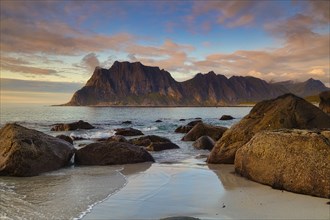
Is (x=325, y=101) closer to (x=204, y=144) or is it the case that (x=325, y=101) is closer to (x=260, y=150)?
(x=204, y=144)

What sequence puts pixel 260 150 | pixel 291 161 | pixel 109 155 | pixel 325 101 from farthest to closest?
1. pixel 325 101
2. pixel 109 155
3. pixel 260 150
4. pixel 291 161

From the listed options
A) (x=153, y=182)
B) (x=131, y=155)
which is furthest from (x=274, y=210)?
(x=131, y=155)

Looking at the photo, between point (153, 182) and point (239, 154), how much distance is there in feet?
8.87

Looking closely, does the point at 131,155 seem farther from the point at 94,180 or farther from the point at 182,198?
the point at 182,198

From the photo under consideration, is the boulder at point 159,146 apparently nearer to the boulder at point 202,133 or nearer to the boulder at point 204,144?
the boulder at point 204,144

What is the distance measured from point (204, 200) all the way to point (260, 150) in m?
2.70

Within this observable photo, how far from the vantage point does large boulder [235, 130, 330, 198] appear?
7.61m

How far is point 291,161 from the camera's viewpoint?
8164mm

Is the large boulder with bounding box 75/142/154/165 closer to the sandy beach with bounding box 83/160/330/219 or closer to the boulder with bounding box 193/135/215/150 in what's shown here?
the sandy beach with bounding box 83/160/330/219

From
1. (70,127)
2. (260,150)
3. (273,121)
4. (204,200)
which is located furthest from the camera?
(70,127)

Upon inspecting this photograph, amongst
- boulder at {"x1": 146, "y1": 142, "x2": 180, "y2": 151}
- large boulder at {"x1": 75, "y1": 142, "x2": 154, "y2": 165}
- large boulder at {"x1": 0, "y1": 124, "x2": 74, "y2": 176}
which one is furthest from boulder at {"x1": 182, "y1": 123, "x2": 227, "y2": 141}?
large boulder at {"x1": 0, "y1": 124, "x2": 74, "y2": 176}

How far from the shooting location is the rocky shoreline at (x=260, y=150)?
789cm

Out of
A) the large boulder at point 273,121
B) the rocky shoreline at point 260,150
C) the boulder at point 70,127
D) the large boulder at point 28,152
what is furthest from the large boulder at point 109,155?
the boulder at point 70,127

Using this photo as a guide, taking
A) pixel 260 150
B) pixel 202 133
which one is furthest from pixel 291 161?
pixel 202 133
